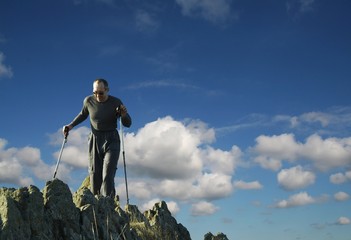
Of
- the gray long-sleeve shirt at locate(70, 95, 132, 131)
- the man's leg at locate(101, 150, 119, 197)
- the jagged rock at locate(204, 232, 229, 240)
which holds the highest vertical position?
the gray long-sleeve shirt at locate(70, 95, 132, 131)

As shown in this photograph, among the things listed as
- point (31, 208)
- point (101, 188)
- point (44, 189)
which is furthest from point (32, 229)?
point (101, 188)

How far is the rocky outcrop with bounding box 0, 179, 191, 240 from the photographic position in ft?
23.9

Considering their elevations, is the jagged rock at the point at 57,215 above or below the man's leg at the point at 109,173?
below

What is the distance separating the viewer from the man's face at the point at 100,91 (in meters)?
12.7

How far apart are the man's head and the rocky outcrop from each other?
12.3 ft

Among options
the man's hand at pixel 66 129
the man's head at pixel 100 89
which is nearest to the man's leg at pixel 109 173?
the man's head at pixel 100 89

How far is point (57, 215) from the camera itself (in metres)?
8.33

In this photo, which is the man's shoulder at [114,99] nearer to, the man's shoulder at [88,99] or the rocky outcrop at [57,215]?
the man's shoulder at [88,99]

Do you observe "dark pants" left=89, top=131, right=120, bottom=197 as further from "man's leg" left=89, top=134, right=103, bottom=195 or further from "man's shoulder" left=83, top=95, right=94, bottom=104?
"man's shoulder" left=83, top=95, right=94, bottom=104

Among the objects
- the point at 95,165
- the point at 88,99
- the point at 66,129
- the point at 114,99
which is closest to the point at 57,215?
the point at 95,165

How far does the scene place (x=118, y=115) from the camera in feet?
43.6

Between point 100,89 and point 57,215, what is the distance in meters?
5.16

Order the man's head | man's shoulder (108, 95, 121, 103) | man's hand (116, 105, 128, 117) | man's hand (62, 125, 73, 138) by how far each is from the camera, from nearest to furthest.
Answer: the man's head, man's hand (116, 105, 128, 117), man's shoulder (108, 95, 121, 103), man's hand (62, 125, 73, 138)

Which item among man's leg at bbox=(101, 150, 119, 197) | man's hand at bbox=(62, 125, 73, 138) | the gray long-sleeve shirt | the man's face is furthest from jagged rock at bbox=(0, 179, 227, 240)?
man's hand at bbox=(62, 125, 73, 138)
